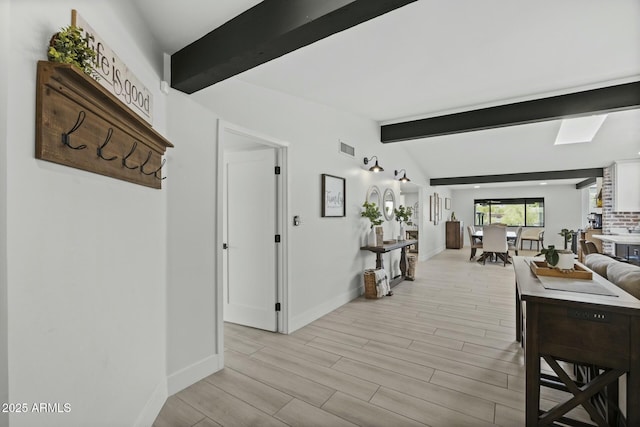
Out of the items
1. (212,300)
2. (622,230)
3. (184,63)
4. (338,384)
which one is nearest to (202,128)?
(184,63)

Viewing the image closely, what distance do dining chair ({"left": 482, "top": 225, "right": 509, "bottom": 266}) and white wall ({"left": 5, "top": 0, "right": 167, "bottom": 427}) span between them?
7.52 m

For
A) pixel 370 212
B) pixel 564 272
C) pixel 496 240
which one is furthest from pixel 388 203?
pixel 564 272

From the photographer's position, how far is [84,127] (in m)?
1.15

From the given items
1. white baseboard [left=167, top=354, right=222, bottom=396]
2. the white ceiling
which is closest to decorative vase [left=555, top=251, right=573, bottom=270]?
the white ceiling

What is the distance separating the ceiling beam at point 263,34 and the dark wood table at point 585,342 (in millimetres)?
1657

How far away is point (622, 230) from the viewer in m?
6.41

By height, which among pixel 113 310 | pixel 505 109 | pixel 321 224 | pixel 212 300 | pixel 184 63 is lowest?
pixel 212 300

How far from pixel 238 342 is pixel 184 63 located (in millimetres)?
2445

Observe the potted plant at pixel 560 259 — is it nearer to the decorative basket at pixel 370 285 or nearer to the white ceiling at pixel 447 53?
the white ceiling at pixel 447 53

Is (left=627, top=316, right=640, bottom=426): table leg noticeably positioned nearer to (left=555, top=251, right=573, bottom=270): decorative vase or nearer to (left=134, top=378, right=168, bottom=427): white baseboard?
(left=555, top=251, right=573, bottom=270): decorative vase

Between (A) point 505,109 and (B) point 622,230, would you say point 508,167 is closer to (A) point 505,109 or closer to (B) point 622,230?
(B) point 622,230

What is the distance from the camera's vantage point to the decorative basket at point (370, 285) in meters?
4.37

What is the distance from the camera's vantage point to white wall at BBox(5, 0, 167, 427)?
2.93 ft

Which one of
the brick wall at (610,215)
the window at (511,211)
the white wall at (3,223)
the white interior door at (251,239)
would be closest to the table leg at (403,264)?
the white interior door at (251,239)
